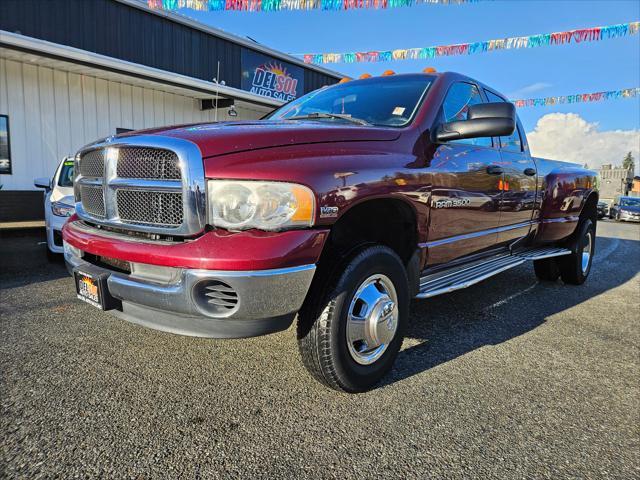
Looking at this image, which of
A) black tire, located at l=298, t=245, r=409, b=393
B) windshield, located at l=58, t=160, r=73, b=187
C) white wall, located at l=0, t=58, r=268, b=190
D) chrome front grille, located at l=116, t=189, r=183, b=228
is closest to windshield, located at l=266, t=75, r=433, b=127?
black tire, located at l=298, t=245, r=409, b=393

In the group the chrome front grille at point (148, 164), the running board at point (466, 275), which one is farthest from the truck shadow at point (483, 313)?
the chrome front grille at point (148, 164)

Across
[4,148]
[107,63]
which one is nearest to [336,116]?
[107,63]

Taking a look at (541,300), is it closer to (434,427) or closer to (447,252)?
(447,252)

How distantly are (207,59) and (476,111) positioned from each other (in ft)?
36.8

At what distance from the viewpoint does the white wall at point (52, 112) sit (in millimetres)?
9039

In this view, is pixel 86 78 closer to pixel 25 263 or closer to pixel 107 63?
pixel 107 63

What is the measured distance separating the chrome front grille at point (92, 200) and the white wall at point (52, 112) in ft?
27.2

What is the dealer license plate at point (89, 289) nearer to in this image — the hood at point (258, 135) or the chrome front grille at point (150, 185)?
the chrome front grille at point (150, 185)

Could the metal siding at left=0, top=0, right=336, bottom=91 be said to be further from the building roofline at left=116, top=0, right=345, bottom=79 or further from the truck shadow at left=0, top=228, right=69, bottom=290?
the truck shadow at left=0, top=228, right=69, bottom=290

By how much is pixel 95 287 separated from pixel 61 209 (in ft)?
12.5

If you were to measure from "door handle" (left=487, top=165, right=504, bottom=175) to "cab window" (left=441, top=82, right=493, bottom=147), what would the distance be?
22 centimetres

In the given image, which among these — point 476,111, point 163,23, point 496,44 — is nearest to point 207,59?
point 163,23

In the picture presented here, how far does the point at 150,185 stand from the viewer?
2.04 m

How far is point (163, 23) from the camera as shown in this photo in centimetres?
1110
